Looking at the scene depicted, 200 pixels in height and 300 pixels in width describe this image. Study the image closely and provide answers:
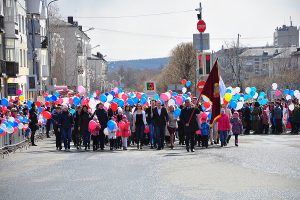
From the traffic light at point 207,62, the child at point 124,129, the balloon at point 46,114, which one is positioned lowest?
the child at point 124,129

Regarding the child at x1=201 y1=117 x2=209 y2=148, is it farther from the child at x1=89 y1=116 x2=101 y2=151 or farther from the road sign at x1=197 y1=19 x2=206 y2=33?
the road sign at x1=197 y1=19 x2=206 y2=33

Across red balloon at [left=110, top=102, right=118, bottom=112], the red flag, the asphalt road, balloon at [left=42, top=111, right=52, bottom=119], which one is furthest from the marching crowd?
balloon at [left=42, top=111, right=52, bottom=119]

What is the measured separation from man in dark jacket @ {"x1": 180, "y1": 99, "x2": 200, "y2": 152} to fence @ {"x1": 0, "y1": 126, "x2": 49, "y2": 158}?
21.4 ft

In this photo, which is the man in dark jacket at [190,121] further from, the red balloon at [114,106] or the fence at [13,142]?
the fence at [13,142]

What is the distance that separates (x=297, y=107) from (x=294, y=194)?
24417mm

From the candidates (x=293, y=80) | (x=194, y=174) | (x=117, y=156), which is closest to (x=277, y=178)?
(x=194, y=174)

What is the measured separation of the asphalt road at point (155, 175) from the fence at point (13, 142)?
792mm

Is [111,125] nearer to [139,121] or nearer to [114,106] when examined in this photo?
[139,121]

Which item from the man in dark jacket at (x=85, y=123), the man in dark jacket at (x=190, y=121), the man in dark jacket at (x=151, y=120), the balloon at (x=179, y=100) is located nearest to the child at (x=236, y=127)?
the man in dark jacket at (x=190, y=121)

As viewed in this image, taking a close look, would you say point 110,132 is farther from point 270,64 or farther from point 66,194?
point 270,64

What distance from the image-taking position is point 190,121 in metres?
26.0

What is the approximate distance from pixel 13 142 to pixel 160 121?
5.75m

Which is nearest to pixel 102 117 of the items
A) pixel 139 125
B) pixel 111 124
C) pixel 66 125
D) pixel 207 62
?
pixel 111 124

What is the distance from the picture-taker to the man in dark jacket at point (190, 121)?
1023 inches
